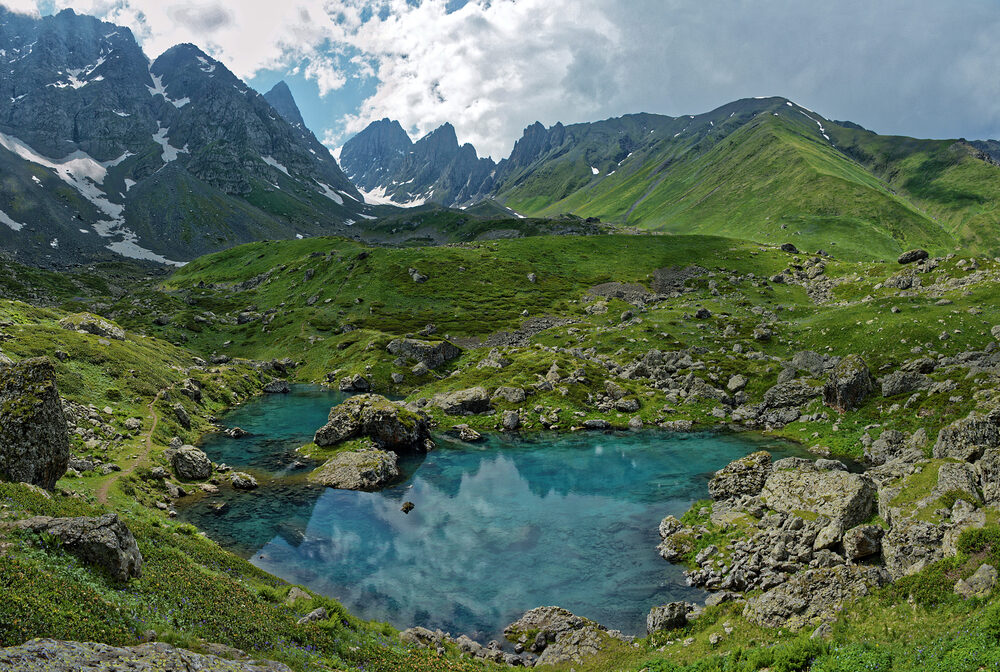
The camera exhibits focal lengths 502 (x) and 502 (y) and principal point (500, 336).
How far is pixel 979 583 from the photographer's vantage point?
19.9 meters

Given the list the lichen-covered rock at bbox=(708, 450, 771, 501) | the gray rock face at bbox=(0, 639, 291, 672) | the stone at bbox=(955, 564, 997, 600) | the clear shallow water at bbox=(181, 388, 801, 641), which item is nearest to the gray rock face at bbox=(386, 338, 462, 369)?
the clear shallow water at bbox=(181, 388, 801, 641)

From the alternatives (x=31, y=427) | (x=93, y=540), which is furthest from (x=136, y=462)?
(x=93, y=540)

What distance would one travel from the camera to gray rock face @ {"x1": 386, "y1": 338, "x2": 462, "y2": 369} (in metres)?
113

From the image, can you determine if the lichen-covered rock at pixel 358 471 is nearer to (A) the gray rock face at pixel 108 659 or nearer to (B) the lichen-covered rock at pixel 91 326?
(A) the gray rock face at pixel 108 659

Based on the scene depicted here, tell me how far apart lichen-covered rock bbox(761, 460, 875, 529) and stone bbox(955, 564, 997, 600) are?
12.2 meters

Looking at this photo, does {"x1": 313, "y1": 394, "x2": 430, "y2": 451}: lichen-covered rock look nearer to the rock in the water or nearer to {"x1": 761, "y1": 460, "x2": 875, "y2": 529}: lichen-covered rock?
{"x1": 761, "y1": 460, "x2": 875, "y2": 529}: lichen-covered rock

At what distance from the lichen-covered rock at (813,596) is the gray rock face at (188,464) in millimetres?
51551

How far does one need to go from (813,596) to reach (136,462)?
5692 centimetres

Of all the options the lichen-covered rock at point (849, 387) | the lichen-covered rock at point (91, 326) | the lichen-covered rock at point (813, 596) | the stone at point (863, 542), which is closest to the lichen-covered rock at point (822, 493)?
the stone at point (863, 542)

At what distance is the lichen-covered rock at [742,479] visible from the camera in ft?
153

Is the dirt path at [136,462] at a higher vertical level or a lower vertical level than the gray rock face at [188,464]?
higher

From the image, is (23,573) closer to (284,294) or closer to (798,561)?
(798,561)

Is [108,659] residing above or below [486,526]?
above

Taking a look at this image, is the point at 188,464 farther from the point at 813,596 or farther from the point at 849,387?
the point at 849,387
